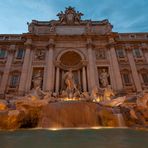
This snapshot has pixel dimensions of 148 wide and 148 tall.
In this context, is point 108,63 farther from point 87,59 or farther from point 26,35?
point 26,35

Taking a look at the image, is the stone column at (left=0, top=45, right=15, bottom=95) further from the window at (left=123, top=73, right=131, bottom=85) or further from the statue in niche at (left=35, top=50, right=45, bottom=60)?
the window at (left=123, top=73, right=131, bottom=85)

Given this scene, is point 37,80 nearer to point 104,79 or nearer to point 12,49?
point 12,49

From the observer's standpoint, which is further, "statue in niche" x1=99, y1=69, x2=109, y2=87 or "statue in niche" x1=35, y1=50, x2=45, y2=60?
"statue in niche" x1=35, y1=50, x2=45, y2=60

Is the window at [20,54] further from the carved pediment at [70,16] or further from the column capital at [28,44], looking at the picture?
the carved pediment at [70,16]

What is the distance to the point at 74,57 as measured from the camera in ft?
71.4

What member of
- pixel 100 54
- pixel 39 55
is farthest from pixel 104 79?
pixel 39 55

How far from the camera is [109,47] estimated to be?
69.9 feet

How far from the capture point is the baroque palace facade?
18.6 meters

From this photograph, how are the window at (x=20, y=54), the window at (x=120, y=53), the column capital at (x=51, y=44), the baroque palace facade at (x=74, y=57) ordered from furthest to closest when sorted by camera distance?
1. the window at (x=120, y=53)
2. the window at (x=20, y=54)
3. the column capital at (x=51, y=44)
4. the baroque palace facade at (x=74, y=57)

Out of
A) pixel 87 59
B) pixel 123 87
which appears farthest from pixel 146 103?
pixel 87 59

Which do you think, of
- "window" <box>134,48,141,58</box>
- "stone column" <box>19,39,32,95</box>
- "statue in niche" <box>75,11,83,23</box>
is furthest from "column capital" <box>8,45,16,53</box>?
"window" <box>134,48,141,58</box>

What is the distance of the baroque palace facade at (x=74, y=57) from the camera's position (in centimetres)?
1861

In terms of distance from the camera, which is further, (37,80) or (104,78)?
(104,78)

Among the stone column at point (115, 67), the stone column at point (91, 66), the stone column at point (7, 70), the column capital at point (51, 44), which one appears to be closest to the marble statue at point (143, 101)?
the stone column at point (115, 67)
